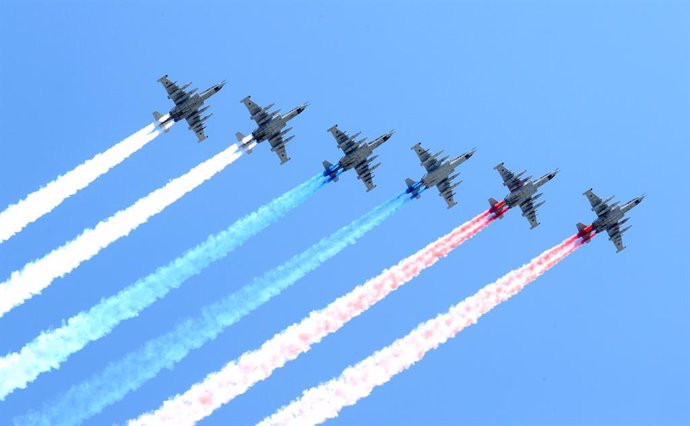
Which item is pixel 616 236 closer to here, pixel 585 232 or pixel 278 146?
pixel 585 232

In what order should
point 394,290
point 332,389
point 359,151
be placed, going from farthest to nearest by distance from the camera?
point 359,151 → point 394,290 → point 332,389

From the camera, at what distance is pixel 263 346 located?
92000 mm

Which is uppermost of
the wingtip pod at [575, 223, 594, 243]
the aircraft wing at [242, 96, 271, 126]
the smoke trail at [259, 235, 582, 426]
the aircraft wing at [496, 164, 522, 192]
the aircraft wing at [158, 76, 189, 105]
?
the aircraft wing at [158, 76, 189, 105]

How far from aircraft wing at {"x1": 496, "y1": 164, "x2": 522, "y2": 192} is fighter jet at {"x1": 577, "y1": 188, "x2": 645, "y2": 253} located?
5404 mm

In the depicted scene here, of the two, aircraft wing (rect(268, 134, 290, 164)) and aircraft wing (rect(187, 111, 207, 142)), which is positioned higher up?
aircraft wing (rect(187, 111, 207, 142))

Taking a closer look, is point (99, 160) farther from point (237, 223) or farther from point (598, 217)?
point (598, 217)

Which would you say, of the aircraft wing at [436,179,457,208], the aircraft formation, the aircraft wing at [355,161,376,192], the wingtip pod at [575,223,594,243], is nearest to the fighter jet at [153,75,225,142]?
the aircraft formation

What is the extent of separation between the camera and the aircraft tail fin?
332ft

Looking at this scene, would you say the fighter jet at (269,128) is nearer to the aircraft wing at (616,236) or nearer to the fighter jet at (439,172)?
the fighter jet at (439,172)

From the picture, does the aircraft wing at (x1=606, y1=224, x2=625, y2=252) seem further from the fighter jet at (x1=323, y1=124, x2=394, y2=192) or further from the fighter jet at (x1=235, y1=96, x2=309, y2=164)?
the fighter jet at (x1=235, y1=96, x2=309, y2=164)

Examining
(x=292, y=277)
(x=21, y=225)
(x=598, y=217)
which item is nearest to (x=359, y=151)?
(x=292, y=277)

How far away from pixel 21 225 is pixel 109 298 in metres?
8.51

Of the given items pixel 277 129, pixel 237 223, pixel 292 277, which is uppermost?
pixel 277 129

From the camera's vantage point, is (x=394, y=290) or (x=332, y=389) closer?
(x=332, y=389)
